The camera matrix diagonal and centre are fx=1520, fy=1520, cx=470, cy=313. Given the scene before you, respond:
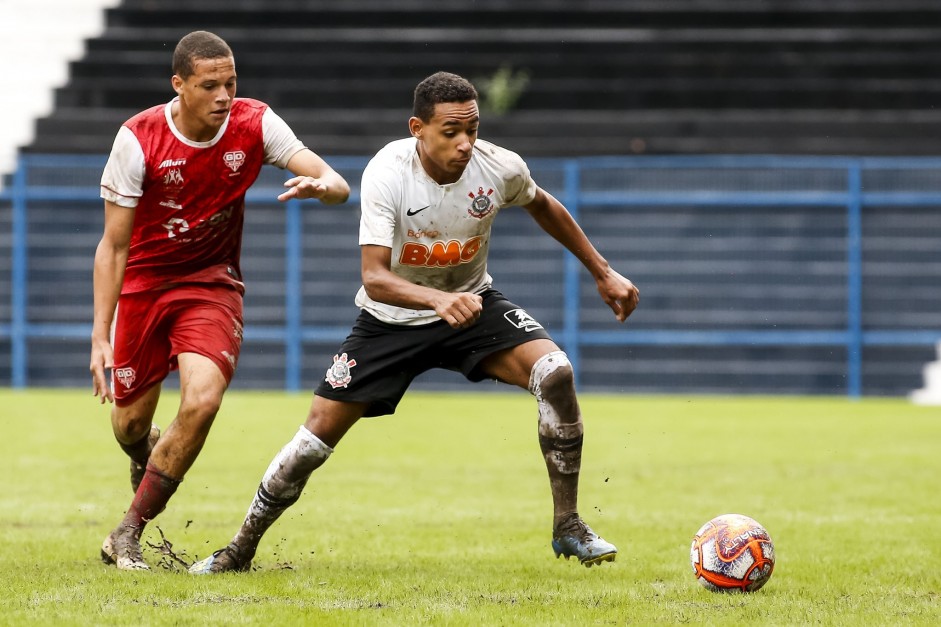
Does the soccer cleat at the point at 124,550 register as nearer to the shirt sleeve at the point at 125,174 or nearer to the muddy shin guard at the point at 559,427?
the shirt sleeve at the point at 125,174

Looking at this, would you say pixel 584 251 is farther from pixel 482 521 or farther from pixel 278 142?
pixel 482 521

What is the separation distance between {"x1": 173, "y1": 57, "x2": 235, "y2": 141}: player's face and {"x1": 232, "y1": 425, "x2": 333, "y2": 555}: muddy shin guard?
4.54 feet

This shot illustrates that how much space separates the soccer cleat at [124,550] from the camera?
20.9 feet

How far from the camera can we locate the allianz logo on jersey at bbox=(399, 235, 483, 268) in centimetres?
647

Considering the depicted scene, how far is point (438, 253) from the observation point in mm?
6496

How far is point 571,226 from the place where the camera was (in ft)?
22.6

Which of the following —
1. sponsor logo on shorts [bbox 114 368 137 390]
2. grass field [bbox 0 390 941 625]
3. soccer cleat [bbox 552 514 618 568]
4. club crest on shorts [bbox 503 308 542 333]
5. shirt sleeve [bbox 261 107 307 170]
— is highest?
shirt sleeve [bbox 261 107 307 170]

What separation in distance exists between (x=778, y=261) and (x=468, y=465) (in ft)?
28.2

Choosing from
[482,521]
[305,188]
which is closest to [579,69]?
[482,521]

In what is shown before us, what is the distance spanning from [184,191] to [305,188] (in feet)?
3.47

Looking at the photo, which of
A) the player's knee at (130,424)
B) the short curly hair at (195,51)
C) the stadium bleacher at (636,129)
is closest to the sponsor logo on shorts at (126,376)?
the player's knee at (130,424)

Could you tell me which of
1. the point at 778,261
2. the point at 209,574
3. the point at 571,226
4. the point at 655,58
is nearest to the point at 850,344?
the point at 778,261

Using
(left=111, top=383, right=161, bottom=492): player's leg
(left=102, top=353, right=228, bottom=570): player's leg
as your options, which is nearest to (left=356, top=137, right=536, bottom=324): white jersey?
(left=102, top=353, right=228, bottom=570): player's leg

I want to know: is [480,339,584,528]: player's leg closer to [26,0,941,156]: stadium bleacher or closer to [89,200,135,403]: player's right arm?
[89,200,135,403]: player's right arm
